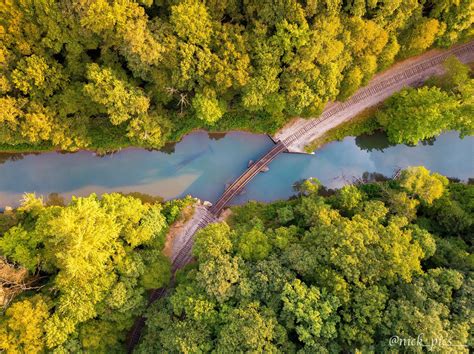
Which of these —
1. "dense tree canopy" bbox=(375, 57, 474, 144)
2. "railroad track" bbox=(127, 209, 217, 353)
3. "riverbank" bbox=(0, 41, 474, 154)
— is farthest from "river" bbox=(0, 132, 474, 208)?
"dense tree canopy" bbox=(375, 57, 474, 144)

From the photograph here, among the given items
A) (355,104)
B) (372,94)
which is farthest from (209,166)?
(372,94)

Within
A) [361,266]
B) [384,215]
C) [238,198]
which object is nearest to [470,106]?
[384,215]

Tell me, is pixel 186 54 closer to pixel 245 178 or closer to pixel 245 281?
pixel 245 178

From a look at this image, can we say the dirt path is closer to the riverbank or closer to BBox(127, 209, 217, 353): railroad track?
the riverbank

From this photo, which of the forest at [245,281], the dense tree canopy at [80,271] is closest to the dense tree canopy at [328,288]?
the forest at [245,281]

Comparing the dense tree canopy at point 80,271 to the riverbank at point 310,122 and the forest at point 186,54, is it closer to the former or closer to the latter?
the forest at point 186,54

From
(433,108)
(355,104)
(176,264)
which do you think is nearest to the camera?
(433,108)

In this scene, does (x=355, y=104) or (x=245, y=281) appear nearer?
(x=245, y=281)
